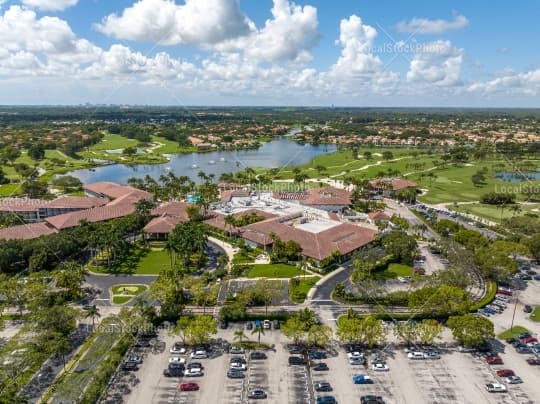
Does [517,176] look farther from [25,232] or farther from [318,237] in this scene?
[25,232]

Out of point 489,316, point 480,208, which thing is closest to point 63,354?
point 489,316

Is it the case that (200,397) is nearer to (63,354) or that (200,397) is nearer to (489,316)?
(63,354)

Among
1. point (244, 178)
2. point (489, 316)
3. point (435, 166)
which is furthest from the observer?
point (435, 166)

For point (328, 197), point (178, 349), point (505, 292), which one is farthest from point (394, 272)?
point (328, 197)

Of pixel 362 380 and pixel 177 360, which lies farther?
pixel 177 360

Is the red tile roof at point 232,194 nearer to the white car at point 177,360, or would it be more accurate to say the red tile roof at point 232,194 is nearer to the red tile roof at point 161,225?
the red tile roof at point 161,225

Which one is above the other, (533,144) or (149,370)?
(533,144)

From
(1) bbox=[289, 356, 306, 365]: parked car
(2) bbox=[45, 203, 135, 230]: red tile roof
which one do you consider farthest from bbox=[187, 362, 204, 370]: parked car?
(2) bbox=[45, 203, 135, 230]: red tile roof
